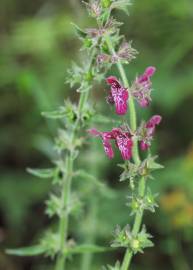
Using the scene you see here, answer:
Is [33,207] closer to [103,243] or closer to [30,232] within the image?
[30,232]

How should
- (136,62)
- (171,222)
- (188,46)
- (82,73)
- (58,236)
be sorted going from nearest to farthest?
1. (82,73)
2. (58,236)
3. (171,222)
4. (188,46)
5. (136,62)

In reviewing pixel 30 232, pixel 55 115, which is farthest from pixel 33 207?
pixel 55 115

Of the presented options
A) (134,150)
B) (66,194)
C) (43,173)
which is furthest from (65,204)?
(134,150)

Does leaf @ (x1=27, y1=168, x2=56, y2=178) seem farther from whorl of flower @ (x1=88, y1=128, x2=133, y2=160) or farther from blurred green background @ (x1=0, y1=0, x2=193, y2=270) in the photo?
blurred green background @ (x1=0, y1=0, x2=193, y2=270)

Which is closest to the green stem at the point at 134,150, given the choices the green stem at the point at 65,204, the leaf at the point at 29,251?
the green stem at the point at 65,204

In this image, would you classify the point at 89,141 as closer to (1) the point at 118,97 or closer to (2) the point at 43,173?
(2) the point at 43,173
